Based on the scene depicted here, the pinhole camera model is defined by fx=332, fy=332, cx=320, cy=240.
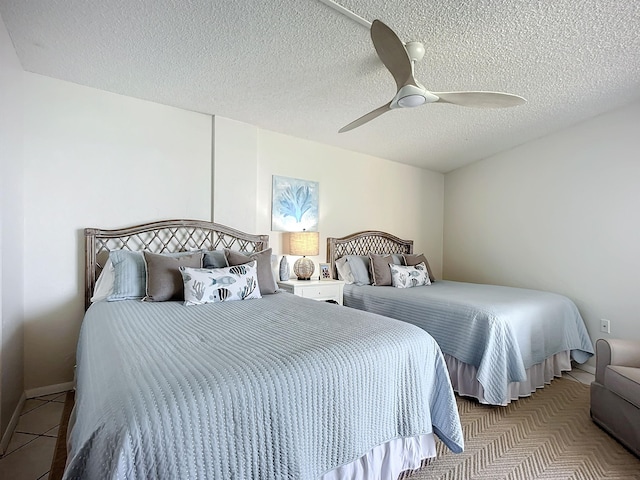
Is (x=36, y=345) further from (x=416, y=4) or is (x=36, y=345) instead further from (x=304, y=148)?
(x=416, y=4)

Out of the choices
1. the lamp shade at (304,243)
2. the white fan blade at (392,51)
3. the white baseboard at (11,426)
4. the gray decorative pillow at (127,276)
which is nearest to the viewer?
the white fan blade at (392,51)

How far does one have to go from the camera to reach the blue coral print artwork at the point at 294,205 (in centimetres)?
356

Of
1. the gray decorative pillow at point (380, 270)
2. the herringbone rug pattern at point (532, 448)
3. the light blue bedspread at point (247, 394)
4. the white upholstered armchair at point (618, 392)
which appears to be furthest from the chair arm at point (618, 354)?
the gray decorative pillow at point (380, 270)

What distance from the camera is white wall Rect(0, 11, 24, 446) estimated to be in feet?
5.94

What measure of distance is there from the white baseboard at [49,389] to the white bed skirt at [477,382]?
2921 mm

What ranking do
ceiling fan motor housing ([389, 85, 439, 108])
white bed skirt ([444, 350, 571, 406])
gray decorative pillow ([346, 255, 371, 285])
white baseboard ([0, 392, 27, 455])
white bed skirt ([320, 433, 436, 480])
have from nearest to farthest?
1. white bed skirt ([320, 433, 436, 480])
2. white baseboard ([0, 392, 27, 455])
3. ceiling fan motor housing ([389, 85, 439, 108])
4. white bed skirt ([444, 350, 571, 406])
5. gray decorative pillow ([346, 255, 371, 285])

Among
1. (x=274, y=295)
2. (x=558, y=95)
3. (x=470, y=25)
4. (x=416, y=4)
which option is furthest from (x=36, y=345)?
(x=558, y=95)

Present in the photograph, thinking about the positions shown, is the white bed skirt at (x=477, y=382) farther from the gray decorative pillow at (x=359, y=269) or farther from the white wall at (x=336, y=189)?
the white wall at (x=336, y=189)

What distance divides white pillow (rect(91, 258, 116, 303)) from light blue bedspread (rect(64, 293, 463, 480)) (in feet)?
1.75

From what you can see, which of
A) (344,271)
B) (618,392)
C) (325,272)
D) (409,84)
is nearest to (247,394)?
(409,84)

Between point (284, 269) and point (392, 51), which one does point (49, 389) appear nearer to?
point (284, 269)

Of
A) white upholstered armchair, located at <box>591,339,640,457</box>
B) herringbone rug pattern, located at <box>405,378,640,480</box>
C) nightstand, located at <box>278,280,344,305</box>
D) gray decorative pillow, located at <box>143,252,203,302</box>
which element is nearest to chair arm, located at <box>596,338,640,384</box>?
white upholstered armchair, located at <box>591,339,640,457</box>

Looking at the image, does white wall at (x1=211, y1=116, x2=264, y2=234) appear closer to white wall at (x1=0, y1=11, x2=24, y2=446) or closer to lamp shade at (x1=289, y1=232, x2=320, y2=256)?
lamp shade at (x1=289, y1=232, x2=320, y2=256)

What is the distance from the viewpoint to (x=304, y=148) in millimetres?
3762
